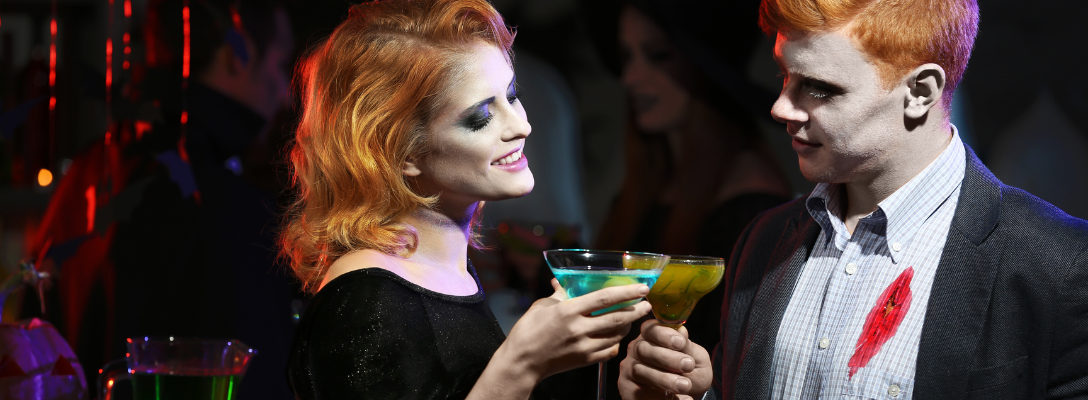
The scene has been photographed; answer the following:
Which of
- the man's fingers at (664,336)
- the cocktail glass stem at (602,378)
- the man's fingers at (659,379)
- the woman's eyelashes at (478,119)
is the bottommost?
the man's fingers at (659,379)

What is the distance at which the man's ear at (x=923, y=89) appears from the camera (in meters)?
1.75

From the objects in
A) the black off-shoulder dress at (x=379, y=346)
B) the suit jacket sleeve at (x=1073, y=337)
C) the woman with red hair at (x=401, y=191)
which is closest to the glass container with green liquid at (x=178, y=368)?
the woman with red hair at (x=401, y=191)

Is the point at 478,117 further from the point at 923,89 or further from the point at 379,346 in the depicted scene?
the point at 923,89

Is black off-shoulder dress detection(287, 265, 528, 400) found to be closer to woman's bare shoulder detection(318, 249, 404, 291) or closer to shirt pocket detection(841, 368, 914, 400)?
woman's bare shoulder detection(318, 249, 404, 291)

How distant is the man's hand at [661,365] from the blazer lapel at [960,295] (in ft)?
1.48

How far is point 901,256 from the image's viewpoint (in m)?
1.81

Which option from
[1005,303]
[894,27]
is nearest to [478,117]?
[894,27]

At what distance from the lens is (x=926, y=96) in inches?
69.9

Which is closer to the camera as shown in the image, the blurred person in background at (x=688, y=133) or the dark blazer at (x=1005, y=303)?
the dark blazer at (x=1005, y=303)

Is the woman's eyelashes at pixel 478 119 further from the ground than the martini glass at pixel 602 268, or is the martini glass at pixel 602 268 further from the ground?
the woman's eyelashes at pixel 478 119

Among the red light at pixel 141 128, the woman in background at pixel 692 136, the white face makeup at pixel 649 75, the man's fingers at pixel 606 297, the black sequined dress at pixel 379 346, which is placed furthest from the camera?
the red light at pixel 141 128

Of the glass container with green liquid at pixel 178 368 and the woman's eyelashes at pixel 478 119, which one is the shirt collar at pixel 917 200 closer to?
the woman's eyelashes at pixel 478 119

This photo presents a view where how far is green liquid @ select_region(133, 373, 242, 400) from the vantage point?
6.65ft

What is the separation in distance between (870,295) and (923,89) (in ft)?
1.49
